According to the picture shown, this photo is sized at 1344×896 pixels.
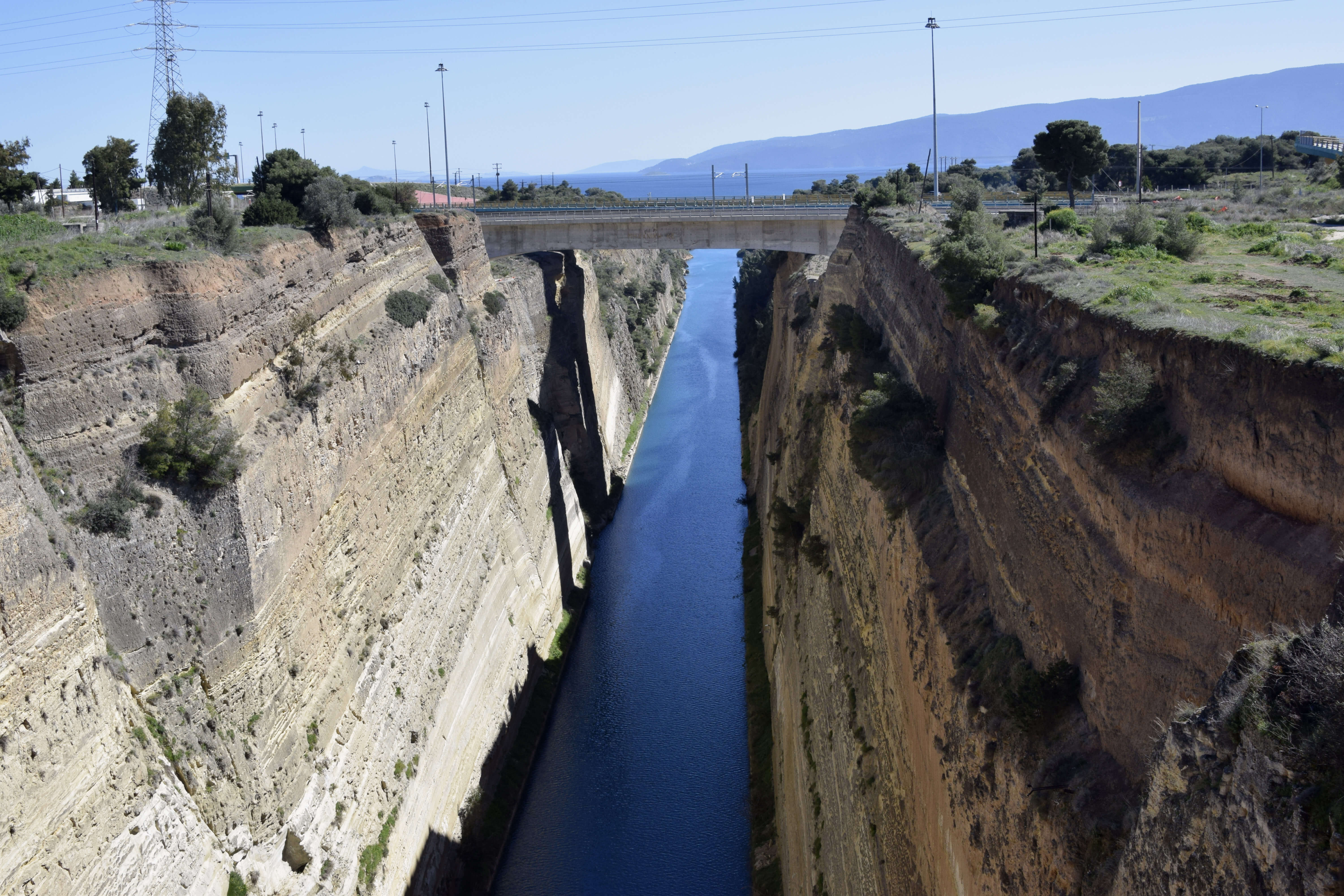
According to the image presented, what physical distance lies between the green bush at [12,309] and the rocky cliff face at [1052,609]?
903 cm

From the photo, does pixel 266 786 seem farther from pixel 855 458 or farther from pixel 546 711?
pixel 546 711

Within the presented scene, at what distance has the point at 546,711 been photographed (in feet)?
69.8

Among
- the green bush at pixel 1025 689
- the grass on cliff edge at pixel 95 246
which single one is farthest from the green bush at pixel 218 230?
the green bush at pixel 1025 689

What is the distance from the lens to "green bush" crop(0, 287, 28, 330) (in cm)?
1034

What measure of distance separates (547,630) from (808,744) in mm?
9299

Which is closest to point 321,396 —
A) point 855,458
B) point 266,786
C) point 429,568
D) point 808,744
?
point 429,568

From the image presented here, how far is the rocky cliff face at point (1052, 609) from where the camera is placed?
19.0ft

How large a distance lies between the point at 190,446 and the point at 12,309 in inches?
82.3

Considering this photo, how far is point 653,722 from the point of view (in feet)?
68.1

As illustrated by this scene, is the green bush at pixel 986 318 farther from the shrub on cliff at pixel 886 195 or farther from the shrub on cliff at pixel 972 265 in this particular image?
the shrub on cliff at pixel 886 195

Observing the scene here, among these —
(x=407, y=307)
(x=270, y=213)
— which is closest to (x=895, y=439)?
(x=407, y=307)

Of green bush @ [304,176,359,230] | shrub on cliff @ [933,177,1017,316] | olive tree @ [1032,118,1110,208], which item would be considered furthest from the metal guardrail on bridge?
green bush @ [304,176,359,230]

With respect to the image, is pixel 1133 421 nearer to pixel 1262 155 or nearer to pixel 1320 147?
pixel 1262 155

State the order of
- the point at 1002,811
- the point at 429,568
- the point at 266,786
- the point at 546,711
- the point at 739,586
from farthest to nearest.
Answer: the point at 739,586
the point at 546,711
the point at 429,568
the point at 266,786
the point at 1002,811
